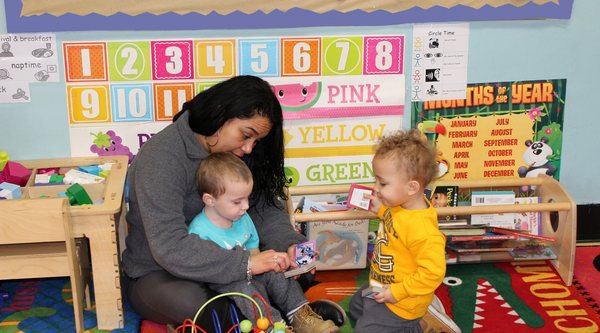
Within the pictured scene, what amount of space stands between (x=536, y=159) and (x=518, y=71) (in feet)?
1.30

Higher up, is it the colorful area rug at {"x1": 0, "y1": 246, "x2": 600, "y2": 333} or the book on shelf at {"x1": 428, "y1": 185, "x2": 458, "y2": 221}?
the book on shelf at {"x1": 428, "y1": 185, "x2": 458, "y2": 221}

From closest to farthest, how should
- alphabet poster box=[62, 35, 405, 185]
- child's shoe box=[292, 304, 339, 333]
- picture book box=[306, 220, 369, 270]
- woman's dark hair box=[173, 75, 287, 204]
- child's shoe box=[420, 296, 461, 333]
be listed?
woman's dark hair box=[173, 75, 287, 204] < child's shoe box=[292, 304, 339, 333] < child's shoe box=[420, 296, 461, 333] < alphabet poster box=[62, 35, 405, 185] < picture book box=[306, 220, 369, 270]

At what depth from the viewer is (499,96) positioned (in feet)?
9.70

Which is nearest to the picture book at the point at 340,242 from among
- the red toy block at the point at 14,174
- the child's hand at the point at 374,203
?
the child's hand at the point at 374,203

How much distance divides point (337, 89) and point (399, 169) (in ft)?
2.52

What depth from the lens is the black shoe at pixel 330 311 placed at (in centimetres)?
239

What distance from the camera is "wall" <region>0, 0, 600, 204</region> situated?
2701 millimetres

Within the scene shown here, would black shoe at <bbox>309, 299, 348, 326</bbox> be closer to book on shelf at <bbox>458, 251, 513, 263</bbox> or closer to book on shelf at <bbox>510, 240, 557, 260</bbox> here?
book on shelf at <bbox>458, 251, 513, 263</bbox>

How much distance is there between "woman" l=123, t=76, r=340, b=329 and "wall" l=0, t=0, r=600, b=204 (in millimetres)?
590

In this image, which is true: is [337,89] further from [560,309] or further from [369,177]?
[560,309]

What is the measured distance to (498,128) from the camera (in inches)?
118

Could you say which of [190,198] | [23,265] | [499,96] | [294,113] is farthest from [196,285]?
[499,96]

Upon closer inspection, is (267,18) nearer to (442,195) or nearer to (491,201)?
(442,195)

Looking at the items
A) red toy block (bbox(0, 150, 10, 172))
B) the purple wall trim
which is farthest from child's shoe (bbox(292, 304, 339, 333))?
red toy block (bbox(0, 150, 10, 172))
